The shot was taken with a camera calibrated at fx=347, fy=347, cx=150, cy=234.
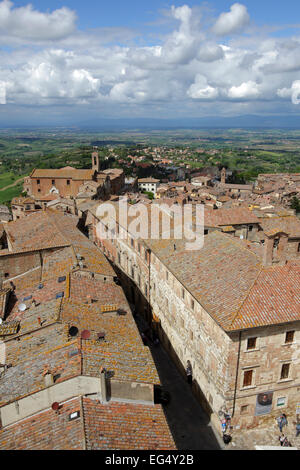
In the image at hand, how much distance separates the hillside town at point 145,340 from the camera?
14695 millimetres

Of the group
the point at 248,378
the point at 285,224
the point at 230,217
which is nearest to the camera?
the point at 248,378

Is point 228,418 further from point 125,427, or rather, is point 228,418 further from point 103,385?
point 103,385

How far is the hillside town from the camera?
14.7 metres

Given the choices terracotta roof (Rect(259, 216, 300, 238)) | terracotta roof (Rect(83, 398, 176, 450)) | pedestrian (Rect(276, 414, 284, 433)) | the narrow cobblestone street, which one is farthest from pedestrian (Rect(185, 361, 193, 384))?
terracotta roof (Rect(259, 216, 300, 238))

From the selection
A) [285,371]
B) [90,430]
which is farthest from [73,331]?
[285,371]

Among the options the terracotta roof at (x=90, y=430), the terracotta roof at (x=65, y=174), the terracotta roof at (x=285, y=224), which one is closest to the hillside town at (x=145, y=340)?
the terracotta roof at (x=90, y=430)

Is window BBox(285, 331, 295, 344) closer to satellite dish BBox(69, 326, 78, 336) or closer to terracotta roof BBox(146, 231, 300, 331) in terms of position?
terracotta roof BBox(146, 231, 300, 331)

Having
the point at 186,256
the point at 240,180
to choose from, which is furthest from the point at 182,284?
the point at 240,180

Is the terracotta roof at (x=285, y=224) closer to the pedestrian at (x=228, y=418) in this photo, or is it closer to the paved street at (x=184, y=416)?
the paved street at (x=184, y=416)

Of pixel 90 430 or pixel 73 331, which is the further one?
pixel 73 331

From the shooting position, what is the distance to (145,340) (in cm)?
3055

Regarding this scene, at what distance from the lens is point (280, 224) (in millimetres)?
41594

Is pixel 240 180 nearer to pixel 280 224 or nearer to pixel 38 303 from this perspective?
pixel 280 224

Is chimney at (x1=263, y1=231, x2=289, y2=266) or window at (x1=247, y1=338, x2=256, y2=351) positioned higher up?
chimney at (x1=263, y1=231, x2=289, y2=266)
